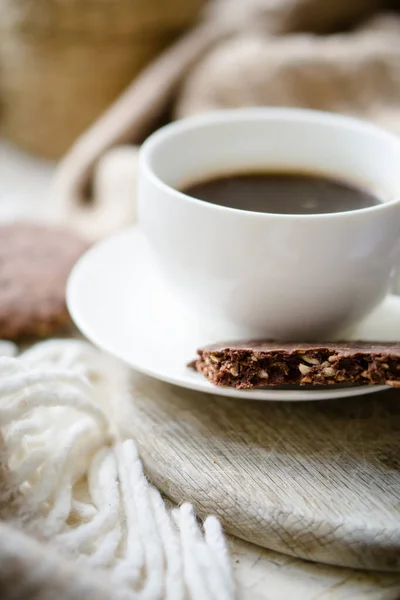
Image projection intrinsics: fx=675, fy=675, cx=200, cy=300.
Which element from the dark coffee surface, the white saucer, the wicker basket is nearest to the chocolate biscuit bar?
the white saucer

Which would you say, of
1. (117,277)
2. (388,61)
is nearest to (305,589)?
(117,277)

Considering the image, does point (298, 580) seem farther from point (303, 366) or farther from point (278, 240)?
point (278, 240)

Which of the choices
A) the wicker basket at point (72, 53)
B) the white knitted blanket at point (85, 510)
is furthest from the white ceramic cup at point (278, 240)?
the wicker basket at point (72, 53)

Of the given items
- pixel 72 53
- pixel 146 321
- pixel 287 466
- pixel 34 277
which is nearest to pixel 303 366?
pixel 287 466

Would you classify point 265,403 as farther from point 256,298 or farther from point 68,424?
point 68,424

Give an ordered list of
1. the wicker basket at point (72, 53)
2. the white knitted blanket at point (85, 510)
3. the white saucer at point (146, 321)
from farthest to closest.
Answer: the wicker basket at point (72, 53)
the white saucer at point (146, 321)
the white knitted blanket at point (85, 510)

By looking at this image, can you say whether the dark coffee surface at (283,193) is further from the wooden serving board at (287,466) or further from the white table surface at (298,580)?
the white table surface at (298,580)
